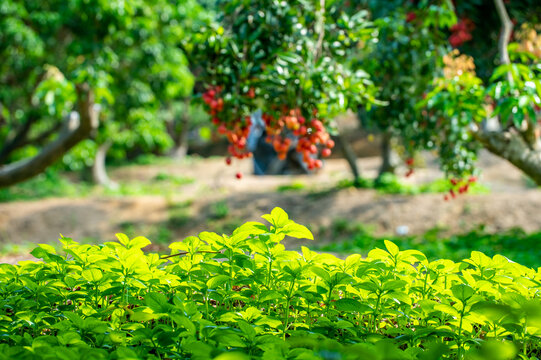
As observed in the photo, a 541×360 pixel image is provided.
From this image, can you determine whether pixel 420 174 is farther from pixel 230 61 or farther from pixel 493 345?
pixel 493 345

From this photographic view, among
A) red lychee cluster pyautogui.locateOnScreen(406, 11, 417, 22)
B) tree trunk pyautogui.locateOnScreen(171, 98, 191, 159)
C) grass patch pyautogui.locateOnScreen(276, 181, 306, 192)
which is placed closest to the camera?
red lychee cluster pyautogui.locateOnScreen(406, 11, 417, 22)

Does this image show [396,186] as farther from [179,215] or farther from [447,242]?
[179,215]

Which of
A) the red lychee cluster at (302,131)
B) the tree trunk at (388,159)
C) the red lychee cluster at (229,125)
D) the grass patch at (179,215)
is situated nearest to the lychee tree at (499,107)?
the red lychee cluster at (302,131)

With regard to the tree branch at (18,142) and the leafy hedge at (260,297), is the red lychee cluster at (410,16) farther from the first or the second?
the tree branch at (18,142)

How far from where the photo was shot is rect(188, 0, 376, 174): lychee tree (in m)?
3.41

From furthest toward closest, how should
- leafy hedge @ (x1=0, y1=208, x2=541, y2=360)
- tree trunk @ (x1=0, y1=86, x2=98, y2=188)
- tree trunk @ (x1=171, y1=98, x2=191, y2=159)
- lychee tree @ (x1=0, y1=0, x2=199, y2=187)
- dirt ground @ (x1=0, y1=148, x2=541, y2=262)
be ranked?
1. tree trunk @ (x1=171, y1=98, x2=191, y2=159)
2. dirt ground @ (x1=0, y1=148, x2=541, y2=262)
3. lychee tree @ (x1=0, y1=0, x2=199, y2=187)
4. tree trunk @ (x1=0, y1=86, x2=98, y2=188)
5. leafy hedge @ (x1=0, y1=208, x2=541, y2=360)

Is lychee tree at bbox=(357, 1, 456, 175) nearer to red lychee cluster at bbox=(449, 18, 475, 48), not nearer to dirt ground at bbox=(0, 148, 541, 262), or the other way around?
red lychee cluster at bbox=(449, 18, 475, 48)

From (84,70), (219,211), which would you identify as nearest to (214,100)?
(84,70)

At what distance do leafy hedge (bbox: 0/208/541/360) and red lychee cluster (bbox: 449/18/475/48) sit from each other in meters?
4.88

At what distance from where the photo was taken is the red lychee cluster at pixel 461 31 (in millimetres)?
6228

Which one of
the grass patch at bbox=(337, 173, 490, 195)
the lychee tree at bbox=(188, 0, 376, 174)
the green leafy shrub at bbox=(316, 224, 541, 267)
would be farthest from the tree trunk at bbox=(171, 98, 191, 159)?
the lychee tree at bbox=(188, 0, 376, 174)

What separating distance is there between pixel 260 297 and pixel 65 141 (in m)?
7.51

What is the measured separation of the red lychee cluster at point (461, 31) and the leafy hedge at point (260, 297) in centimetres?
488

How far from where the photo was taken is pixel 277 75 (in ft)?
11.0
